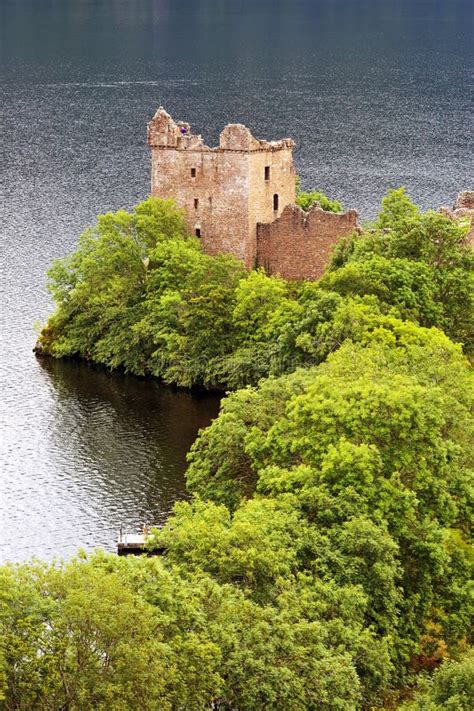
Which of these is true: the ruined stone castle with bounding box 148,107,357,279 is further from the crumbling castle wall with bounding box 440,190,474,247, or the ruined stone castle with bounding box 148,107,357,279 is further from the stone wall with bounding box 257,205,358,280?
the crumbling castle wall with bounding box 440,190,474,247

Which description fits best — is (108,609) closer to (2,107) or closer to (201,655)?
(201,655)

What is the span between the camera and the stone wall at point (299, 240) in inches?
3150

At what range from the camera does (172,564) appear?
40.6 metres

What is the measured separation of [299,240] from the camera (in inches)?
3201

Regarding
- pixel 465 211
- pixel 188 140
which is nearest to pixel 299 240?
pixel 188 140

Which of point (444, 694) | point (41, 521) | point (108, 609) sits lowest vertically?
point (41, 521)

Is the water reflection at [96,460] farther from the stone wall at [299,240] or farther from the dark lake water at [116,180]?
the stone wall at [299,240]

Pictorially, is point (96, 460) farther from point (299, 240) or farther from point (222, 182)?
point (222, 182)

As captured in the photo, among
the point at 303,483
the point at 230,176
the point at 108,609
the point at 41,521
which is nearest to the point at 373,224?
the point at 230,176

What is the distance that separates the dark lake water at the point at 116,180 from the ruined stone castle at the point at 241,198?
10754 mm

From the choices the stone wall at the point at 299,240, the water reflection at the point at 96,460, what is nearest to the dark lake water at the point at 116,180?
the water reflection at the point at 96,460

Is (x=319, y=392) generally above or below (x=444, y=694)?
above

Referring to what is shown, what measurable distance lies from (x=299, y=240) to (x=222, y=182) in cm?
527

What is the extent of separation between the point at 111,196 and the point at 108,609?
265 feet
